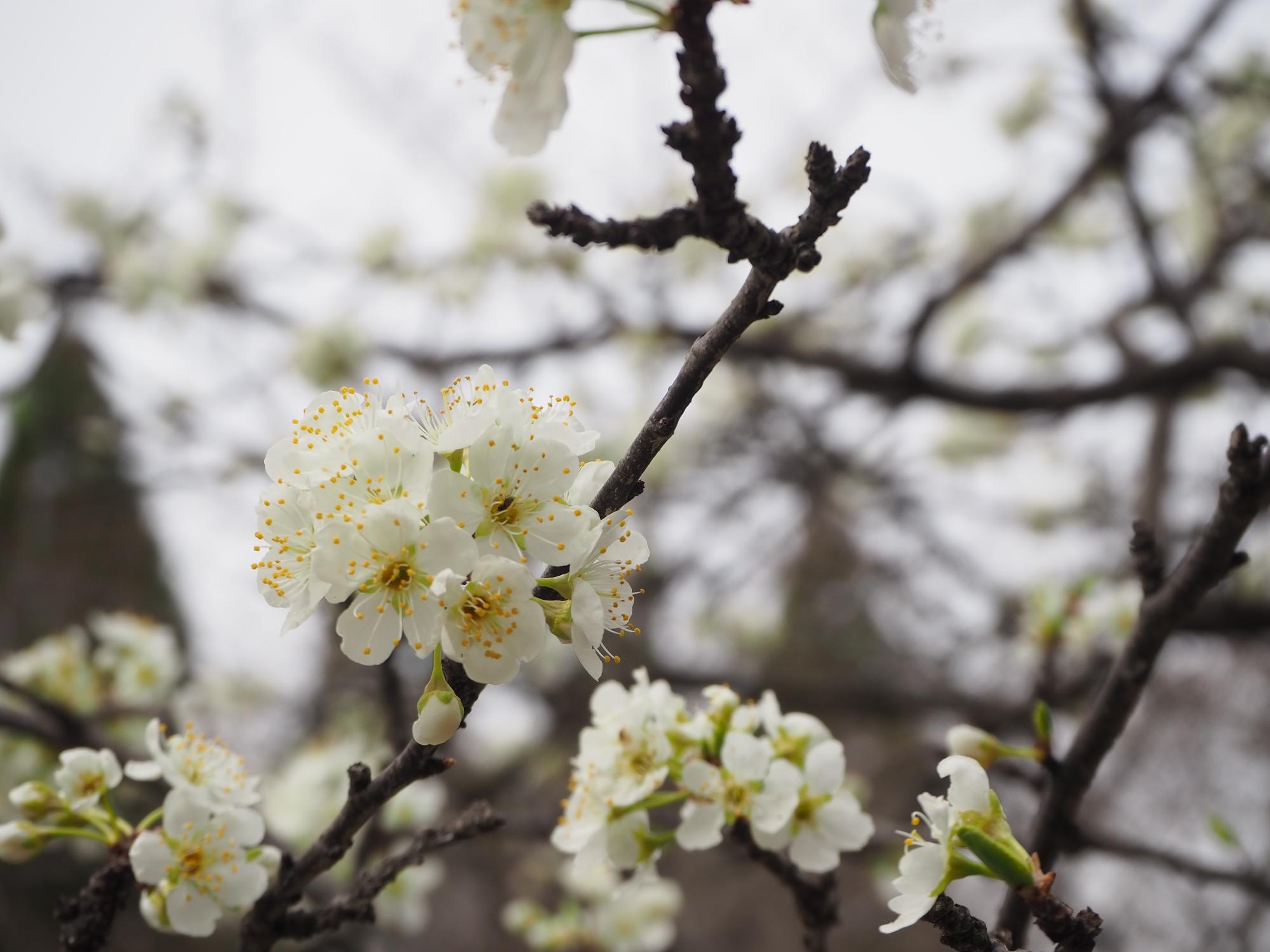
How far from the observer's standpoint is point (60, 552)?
598cm

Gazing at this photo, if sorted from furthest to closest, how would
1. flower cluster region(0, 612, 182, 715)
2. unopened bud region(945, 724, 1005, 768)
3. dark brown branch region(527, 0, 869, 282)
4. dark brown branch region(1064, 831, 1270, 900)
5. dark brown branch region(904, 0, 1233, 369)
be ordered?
dark brown branch region(904, 0, 1233, 369) < flower cluster region(0, 612, 182, 715) < dark brown branch region(1064, 831, 1270, 900) < unopened bud region(945, 724, 1005, 768) < dark brown branch region(527, 0, 869, 282)

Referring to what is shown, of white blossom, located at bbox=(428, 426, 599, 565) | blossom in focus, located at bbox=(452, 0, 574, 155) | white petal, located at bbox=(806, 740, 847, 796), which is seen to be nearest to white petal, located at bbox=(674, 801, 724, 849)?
white petal, located at bbox=(806, 740, 847, 796)

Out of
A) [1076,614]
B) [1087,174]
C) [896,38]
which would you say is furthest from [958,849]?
[1087,174]

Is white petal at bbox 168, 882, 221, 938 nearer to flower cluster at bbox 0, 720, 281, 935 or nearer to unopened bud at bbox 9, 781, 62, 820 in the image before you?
flower cluster at bbox 0, 720, 281, 935

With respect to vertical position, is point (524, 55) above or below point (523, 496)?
above

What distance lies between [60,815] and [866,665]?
6.13 metres

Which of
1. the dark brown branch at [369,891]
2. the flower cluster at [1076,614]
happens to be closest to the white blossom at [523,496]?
the dark brown branch at [369,891]

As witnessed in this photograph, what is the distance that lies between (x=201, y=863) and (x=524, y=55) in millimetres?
961

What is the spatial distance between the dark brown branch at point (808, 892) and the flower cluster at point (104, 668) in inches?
69.2

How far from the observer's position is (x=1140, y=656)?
110 centimetres

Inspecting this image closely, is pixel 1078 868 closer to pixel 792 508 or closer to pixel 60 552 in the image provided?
pixel 792 508

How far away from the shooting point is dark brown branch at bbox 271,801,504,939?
100 centimetres

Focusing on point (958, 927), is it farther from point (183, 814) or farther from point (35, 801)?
point (35, 801)

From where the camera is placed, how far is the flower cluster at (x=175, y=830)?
3.36ft
